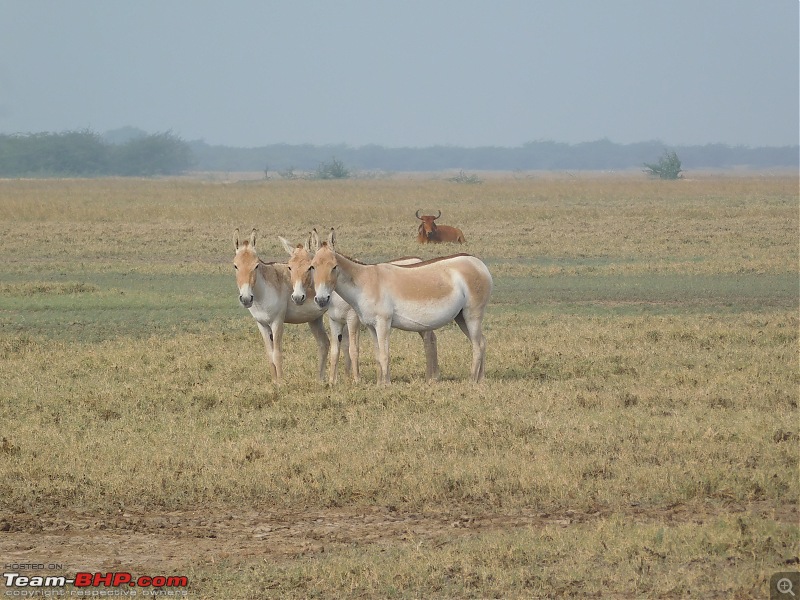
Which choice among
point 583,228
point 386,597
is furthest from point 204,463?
point 583,228

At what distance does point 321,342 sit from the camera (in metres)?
12.1

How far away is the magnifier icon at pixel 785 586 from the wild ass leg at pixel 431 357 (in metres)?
A: 5.77

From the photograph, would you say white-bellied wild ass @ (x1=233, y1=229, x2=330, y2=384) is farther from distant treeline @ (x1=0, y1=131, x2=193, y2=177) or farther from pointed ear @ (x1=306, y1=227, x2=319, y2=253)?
distant treeline @ (x1=0, y1=131, x2=193, y2=177)

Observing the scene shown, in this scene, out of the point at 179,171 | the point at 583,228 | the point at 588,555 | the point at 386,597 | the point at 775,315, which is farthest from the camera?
the point at 179,171

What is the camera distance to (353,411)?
10.1m

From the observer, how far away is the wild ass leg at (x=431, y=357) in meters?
11.6

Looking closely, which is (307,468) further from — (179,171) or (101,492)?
(179,171)

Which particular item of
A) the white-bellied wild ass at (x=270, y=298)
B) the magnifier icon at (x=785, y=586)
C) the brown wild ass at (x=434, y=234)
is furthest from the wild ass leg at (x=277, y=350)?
the brown wild ass at (x=434, y=234)

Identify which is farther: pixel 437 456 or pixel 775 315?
pixel 775 315

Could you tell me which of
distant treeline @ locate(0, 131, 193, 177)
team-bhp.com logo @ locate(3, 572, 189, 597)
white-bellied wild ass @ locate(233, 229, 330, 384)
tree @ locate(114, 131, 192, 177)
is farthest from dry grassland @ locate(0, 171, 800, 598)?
tree @ locate(114, 131, 192, 177)

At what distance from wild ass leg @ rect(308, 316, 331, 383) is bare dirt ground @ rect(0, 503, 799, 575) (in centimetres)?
416

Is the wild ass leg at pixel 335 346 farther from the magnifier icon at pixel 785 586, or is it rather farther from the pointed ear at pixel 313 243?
the magnifier icon at pixel 785 586

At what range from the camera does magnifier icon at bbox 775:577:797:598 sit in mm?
5969

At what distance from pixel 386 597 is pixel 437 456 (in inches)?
102
